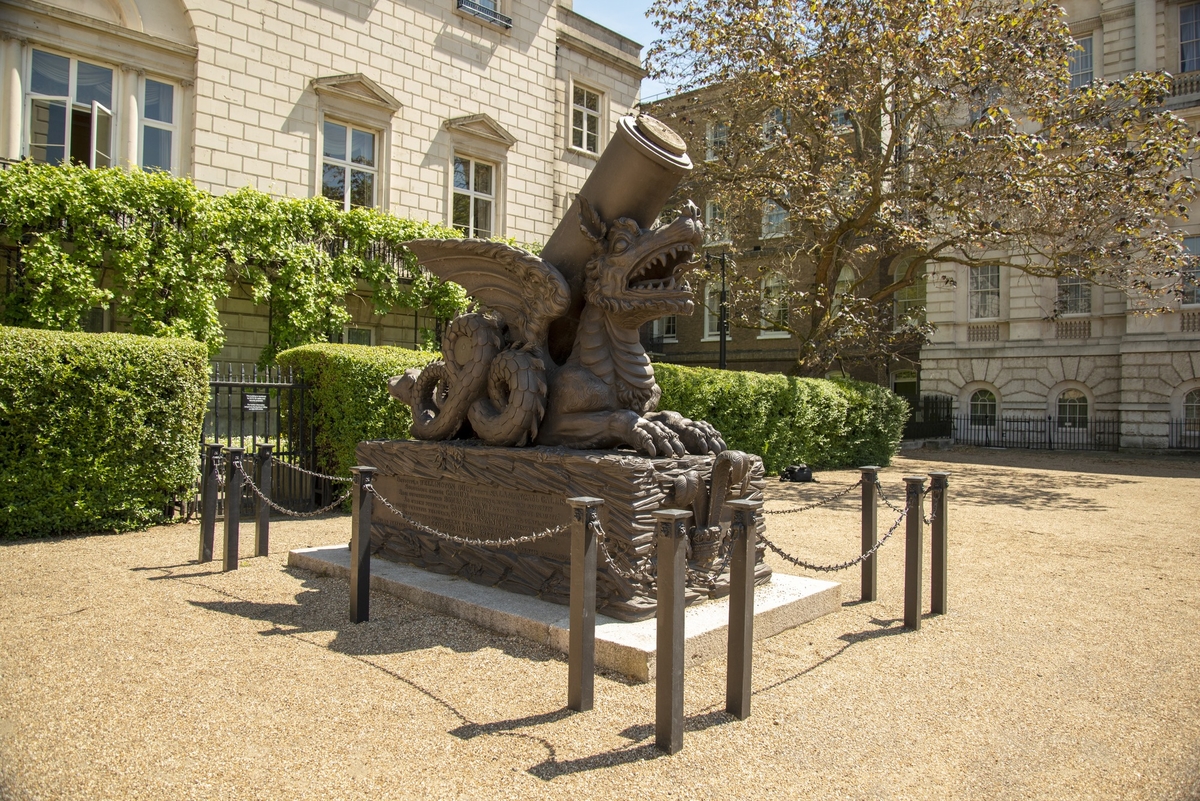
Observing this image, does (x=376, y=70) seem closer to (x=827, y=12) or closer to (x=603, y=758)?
(x=827, y=12)

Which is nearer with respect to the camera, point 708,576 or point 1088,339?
point 708,576

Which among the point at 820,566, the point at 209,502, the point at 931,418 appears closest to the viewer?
the point at 820,566

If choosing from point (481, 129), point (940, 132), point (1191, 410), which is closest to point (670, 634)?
point (940, 132)

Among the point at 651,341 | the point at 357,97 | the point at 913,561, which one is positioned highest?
the point at 357,97

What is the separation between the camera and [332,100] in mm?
17719

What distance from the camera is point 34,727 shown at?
3.52m

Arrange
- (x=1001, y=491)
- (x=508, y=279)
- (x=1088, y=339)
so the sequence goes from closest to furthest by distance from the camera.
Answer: (x=508, y=279) < (x=1001, y=491) < (x=1088, y=339)

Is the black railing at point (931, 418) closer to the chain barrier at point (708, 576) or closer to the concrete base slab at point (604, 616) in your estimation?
the concrete base slab at point (604, 616)

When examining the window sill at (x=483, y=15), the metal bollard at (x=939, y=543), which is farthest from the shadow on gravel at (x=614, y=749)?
the window sill at (x=483, y=15)

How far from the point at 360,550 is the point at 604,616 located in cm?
170

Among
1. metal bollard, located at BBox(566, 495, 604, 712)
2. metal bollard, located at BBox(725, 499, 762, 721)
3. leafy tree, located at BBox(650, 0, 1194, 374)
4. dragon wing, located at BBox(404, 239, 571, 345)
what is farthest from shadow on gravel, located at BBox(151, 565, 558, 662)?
leafy tree, located at BBox(650, 0, 1194, 374)

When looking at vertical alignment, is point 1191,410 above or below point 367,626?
above

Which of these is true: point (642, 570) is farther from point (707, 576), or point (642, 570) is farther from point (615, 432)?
point (615, 432)

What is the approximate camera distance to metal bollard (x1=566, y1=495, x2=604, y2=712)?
3.80 metres
